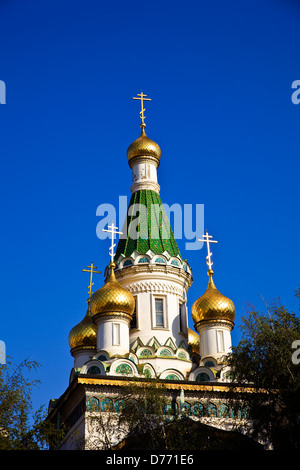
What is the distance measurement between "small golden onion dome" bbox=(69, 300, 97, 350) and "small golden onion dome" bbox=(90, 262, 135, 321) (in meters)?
2.12

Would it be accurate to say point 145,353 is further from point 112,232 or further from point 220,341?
point 112,232

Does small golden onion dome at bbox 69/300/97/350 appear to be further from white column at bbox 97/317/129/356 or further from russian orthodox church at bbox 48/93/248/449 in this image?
white column at bbox 97/317/129/356

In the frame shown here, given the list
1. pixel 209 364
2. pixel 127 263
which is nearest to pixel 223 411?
pixel 209 364

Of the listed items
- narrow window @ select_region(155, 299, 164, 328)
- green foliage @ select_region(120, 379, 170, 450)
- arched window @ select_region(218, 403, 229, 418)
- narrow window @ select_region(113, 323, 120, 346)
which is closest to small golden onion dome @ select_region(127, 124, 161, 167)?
narrow window @ select_region(155, 299, 164, 328)

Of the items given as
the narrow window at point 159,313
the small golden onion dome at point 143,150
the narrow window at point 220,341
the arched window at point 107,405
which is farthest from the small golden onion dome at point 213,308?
the small golden onion dome at point 143,150

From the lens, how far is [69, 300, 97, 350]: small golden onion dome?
940 inches

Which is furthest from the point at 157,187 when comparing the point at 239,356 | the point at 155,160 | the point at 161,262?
the point at 239,356

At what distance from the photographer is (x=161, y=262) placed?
939 inches

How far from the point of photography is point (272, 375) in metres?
14.2

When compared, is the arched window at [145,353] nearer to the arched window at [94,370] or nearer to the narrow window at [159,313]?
the narrow window at [159,313]

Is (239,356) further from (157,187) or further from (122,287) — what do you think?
(157,187)

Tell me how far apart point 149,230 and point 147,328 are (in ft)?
11.9

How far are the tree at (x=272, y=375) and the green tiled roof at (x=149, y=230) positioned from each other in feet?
31.5
